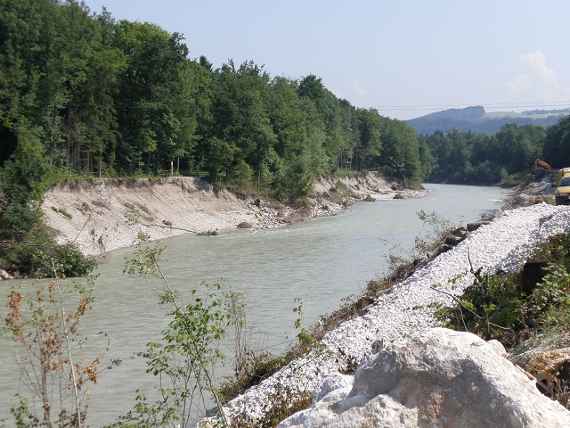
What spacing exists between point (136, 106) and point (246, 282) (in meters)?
30.3

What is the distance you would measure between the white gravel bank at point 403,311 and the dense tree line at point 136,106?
23546 mm

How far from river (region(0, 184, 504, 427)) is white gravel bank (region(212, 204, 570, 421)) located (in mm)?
2084

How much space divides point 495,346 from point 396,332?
9404mm

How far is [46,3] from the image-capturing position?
40.2 metres

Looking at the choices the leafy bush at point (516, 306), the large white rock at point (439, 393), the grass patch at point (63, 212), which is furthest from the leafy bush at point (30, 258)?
the large white rock at point (439, 393)

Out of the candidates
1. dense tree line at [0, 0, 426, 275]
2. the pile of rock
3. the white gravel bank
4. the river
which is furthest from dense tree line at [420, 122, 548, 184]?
the pile of rock

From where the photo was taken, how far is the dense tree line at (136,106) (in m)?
37.9

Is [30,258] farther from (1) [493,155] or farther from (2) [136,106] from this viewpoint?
(1) [493,155]

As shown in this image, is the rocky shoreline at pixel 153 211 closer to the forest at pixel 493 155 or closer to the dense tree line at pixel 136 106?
the dense tree line at pixel 136 106

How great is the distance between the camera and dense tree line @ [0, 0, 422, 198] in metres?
37.9

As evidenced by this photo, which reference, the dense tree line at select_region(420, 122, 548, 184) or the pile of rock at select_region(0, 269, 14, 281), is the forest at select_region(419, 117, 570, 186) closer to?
the dense tree line at select_region(420, 122, 548, 184)

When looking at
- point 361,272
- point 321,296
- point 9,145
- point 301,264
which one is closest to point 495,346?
point 321,296

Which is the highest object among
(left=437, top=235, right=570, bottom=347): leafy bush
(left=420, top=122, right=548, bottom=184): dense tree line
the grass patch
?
(left=437, top=235, right=570, bottom=347): leafy bush

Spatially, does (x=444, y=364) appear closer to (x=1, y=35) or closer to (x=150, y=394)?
(x=150, y=394)
